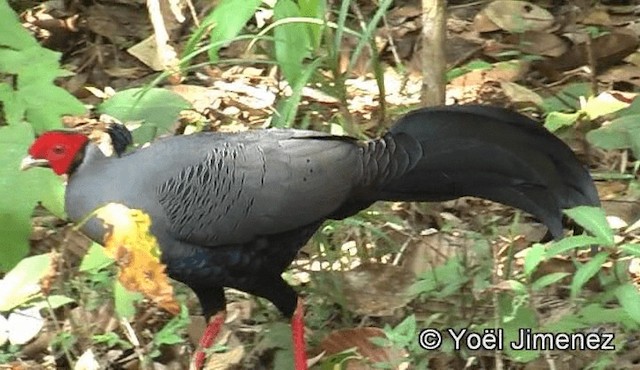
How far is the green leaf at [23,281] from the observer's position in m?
2.78

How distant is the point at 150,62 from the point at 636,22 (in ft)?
6.48

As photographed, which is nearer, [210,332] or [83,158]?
[83,158]

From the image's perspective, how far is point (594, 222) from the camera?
2.37m

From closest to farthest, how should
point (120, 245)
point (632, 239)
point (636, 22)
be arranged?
1. point (120, 245)
2. point (632, 239)
3. point (636, 22)

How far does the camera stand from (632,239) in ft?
8.81

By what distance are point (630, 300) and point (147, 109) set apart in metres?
1.68

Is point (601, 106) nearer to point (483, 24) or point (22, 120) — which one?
point (483, 24)

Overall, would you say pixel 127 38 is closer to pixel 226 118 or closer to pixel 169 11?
pixel 169 11

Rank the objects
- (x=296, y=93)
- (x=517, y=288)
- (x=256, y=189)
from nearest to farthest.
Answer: (x=517, y=288) < (x=256, y=189) < (x=296, y=93)

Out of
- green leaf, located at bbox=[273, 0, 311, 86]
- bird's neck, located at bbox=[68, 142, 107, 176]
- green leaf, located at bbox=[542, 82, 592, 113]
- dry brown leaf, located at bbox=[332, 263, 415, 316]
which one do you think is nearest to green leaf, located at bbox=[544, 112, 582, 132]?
green leaf, located at bbox=[542, 82, 592, 113]

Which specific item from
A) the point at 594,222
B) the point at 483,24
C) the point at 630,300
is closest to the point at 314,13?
the point at 594,222

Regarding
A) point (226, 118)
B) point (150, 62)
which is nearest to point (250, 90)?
point (226, 118)
